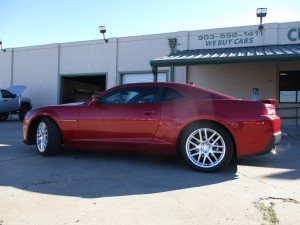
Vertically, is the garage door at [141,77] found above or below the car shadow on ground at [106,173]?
above

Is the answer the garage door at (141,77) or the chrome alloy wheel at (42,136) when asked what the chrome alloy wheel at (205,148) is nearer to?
the chrome alloy wheel at (42,136)

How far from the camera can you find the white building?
11781mm

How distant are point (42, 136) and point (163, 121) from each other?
2.46 metres

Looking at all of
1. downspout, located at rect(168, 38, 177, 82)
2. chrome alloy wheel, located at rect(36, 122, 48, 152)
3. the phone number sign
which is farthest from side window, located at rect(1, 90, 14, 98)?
chrome alloy wheel, located at rect(36, 122, 48, 152)

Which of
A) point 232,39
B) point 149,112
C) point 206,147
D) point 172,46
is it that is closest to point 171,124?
Answer: point 149,112

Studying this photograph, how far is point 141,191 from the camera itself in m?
4.09

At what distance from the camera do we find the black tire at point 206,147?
199 inches

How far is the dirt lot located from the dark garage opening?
13812 millimetres

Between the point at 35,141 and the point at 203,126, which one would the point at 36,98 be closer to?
the point at 35,141

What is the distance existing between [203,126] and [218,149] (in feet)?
1.35

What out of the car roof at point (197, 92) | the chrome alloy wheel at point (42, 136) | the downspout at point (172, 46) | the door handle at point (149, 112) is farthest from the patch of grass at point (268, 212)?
the downspout at point (172, 46)

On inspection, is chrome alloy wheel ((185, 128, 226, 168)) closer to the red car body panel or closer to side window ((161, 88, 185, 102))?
the red car body panel

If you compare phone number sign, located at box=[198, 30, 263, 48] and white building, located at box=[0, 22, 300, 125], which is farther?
phone number sign, located at box=[198, 30, 263, 48]

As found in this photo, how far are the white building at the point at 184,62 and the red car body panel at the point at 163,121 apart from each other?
5.30 metres
